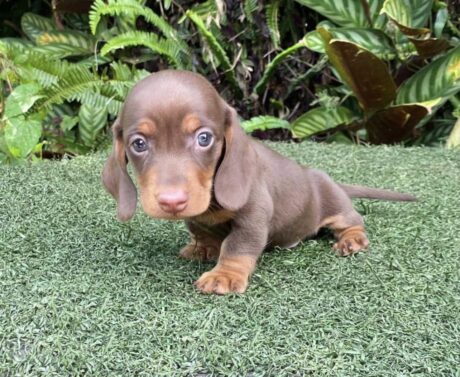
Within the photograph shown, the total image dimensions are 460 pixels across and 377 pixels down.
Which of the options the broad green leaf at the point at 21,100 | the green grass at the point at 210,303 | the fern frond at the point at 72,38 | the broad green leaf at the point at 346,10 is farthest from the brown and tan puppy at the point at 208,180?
the fern frond at the point at 72,38

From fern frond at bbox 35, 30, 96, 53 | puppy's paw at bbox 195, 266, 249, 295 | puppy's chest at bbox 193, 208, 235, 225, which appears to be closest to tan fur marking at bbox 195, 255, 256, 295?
puppy's paw at bbox 195, 266, 249, 295

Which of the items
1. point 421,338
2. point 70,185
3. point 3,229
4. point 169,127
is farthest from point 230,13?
point 421,338

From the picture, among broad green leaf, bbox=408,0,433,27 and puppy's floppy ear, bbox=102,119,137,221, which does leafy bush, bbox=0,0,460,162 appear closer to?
broad green leaf, bbox=408,0,433,27

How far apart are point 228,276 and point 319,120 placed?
367 centimetres

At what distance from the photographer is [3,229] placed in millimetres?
2891


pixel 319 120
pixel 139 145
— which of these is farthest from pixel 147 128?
pixel 319 120

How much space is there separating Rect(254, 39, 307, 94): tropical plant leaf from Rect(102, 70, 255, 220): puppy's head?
3361 millimetres

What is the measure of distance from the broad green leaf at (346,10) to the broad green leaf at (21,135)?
2.74 m

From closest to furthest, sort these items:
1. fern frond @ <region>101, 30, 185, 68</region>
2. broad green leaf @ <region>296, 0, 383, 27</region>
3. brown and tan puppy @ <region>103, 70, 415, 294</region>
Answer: brown and tan puppy @ <region>103, 70, 415, 294</region> < fern frond @ <region>101, 30, 185, 68</region> < broad green leaf @ <region>296, 0, 383, 27</region>

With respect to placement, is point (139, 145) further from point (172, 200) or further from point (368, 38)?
point (368, 38)

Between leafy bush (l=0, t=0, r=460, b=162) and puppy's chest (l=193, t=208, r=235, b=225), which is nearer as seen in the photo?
puppy's chest (l=193, t=208, r=235, b=225)

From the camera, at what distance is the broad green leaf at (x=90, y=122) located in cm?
559

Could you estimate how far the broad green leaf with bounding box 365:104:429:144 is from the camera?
17.0 feet

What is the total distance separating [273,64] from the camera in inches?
227
